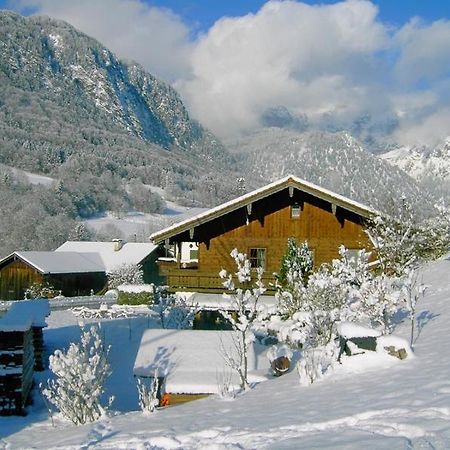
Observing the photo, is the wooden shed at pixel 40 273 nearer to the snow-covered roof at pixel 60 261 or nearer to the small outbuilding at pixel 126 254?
the snow-covered roof at pixel 60 261

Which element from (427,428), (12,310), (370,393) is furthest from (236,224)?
(427,428)

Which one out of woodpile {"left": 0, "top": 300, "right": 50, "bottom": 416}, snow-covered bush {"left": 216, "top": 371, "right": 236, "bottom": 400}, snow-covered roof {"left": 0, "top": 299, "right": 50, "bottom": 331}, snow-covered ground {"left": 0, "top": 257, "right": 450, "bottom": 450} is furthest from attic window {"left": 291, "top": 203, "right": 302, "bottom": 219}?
snow-covered bush {"left": 216, "top": 371, "right": 236, "bottom": 400}

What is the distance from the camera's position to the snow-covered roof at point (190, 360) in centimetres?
1277

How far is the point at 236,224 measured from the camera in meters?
25.4

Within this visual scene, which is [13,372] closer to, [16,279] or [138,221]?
[16,279]

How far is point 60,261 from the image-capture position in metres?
58.2

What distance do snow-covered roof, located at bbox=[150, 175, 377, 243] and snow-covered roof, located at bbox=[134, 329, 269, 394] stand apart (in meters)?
9.23

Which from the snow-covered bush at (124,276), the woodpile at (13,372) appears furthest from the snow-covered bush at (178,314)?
the snow-covered bush at (124,276)

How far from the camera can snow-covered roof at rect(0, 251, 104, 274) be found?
54906mm

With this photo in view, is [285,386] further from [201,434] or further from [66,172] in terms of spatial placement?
[66,172]

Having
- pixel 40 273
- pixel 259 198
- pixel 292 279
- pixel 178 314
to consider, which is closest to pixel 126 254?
pixel 40 273

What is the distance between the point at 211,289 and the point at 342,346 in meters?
13.1

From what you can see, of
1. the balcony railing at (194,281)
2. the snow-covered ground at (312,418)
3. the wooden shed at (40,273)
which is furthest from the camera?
the wooden shed at (40,273)

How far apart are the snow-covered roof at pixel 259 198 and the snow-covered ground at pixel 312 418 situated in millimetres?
10546
